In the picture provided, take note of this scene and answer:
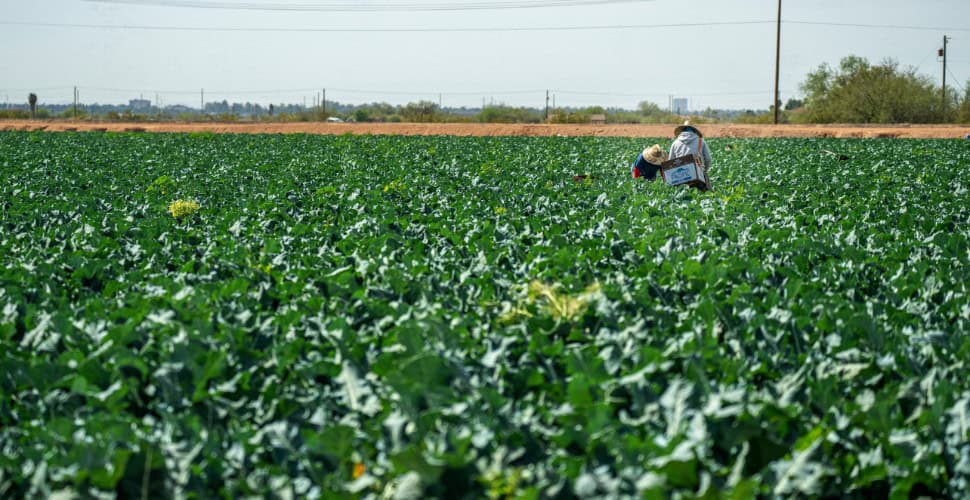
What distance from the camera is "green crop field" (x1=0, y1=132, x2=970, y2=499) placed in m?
2.90

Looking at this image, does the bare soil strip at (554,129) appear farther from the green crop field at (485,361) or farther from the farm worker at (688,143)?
the green crop field at (485,361)

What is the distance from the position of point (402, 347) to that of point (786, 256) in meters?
3.95

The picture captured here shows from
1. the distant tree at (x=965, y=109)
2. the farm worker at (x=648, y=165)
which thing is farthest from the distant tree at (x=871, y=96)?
the farm worker at (x=648, y=165)

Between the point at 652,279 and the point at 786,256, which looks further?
the point at 786,256

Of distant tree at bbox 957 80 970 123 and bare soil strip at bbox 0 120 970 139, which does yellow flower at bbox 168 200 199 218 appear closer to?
bare soil strip at bbox 0 120 970 139

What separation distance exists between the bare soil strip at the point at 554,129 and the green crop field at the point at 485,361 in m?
37.6

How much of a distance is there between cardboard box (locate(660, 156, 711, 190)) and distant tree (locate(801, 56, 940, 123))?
62.5 m

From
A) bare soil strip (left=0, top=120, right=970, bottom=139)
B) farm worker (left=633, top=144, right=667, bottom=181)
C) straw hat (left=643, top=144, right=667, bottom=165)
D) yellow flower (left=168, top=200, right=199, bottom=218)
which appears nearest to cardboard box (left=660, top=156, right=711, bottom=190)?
straw hat (left=643, top=144, right=667, bottom=165)

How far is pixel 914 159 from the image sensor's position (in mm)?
21281

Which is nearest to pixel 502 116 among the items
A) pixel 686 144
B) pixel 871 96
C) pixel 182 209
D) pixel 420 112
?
pixel 420 112

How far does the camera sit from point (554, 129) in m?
49.4

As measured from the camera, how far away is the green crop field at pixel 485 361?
2904 millimetres

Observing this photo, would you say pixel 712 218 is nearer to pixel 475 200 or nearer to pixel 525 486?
pixel 475 200

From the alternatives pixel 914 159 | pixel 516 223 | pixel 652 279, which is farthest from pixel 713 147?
pixel 652 279
